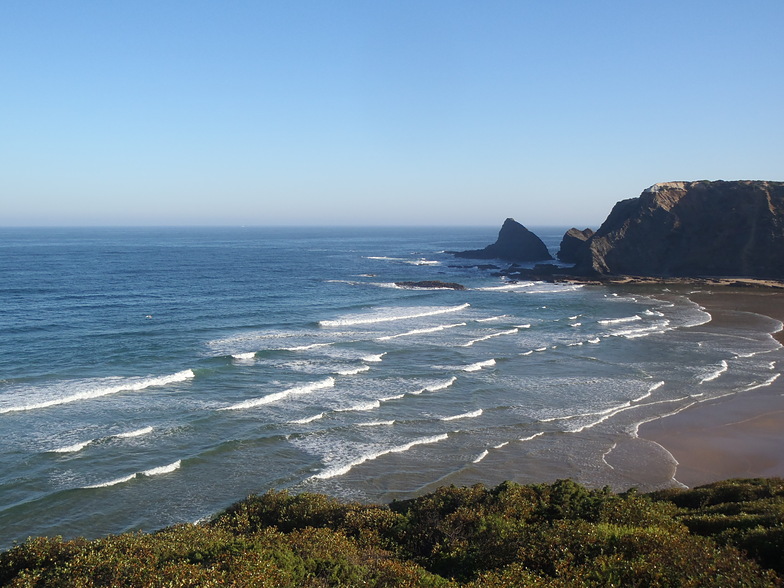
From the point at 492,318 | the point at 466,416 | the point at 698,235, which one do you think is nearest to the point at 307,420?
the point at 466,416

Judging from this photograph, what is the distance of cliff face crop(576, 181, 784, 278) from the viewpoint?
2835 inches

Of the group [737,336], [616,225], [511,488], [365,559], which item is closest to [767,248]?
[616,225]

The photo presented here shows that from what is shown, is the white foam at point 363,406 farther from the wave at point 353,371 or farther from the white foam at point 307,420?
the wave at point 353,371

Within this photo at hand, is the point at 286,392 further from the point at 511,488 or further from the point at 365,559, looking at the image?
the point at 365,559

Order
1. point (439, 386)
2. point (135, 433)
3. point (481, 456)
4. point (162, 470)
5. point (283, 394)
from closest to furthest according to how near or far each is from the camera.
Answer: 1. point (162, 470)
2. point (481, 456)
3. point (135, 433)
4. point (283, 394)
5. point (439, 386)

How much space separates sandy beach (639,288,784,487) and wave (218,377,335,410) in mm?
14101

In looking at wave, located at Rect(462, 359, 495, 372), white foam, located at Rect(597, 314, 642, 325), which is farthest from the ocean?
white foam, located at Rect(597, 314, 642, 325)

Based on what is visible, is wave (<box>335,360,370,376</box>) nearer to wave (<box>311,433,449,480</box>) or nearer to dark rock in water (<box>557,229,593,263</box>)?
wave (<box>311,433,449,480</box>)

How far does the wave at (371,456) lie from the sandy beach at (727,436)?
8368 millimetres

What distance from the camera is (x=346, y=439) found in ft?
73.7

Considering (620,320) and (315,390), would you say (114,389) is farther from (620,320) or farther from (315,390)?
(620,320)

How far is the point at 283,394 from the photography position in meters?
27.1

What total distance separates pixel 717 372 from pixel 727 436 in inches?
399

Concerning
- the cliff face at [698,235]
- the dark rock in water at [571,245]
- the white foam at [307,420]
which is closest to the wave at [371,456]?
the white foam at [307,420]
